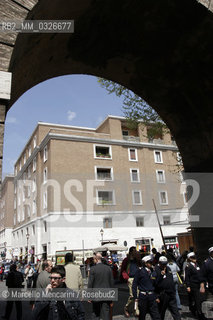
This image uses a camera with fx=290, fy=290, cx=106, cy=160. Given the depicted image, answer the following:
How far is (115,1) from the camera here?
4820 mm

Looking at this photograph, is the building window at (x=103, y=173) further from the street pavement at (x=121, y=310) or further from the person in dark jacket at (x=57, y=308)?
the person in dark jacket at (x=57, y=308)

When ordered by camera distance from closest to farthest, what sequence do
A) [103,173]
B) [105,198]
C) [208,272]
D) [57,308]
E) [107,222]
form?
[57,308], [208,272], [107,222], [105,198], [103,173]

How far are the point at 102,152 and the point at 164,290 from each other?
2900 centimetres

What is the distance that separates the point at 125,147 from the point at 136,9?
30.5m

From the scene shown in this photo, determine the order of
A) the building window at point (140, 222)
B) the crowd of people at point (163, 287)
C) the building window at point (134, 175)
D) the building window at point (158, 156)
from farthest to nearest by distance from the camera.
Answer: the building window at point (158, 156)
the building window at point (134, 175)
the building window at point (140, 222)
the crowd of people at point (163, 287)

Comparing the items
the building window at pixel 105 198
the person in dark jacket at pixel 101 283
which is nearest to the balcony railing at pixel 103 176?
the building window at pixel 105 198

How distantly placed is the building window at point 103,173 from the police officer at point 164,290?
26561 millimetres

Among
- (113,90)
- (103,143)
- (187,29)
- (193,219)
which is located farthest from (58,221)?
(187,29)

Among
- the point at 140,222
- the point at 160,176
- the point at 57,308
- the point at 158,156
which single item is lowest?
the point at 57,308

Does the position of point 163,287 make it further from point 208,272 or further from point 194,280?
point 208,272

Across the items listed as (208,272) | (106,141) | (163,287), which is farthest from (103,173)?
(163,287)

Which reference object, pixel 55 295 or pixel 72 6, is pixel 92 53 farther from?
pixel 55 295

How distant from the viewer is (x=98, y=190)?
105 ft

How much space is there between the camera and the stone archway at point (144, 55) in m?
4.58
